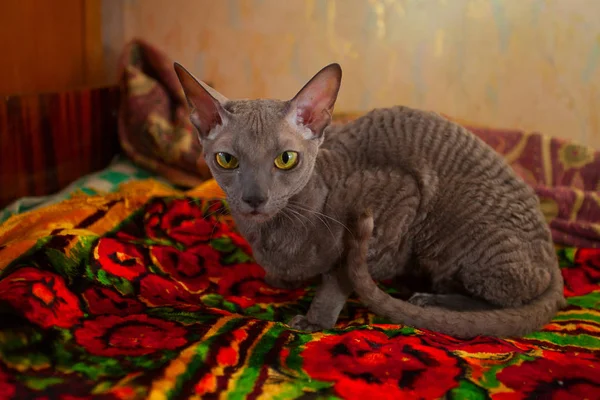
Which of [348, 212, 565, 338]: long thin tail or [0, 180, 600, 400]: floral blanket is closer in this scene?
[0, 180, 600, 400]: floral blanket

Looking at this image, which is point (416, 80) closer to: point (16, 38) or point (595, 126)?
point (595, 126)

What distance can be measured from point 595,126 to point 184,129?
1.90 meters

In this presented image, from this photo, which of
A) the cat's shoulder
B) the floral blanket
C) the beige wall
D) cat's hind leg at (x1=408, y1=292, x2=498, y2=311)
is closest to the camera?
the floral blanket

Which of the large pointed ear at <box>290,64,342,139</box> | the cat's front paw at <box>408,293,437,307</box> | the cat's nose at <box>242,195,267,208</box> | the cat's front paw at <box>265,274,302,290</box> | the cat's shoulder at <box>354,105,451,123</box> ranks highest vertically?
the large pointed ear at <box>290,64,342,139</box>

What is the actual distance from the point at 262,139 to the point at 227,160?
0.09 metres

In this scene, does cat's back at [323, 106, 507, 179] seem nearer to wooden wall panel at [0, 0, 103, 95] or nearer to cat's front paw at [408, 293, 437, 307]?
cat's front paw at [408, 293, 437, 307]

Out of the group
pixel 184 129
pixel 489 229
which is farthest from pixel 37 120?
pixel 489 229

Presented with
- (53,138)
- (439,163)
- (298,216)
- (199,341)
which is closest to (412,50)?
(439,163)

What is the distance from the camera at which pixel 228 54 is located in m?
2.57

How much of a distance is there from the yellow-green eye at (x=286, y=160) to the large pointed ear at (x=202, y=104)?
155 mm

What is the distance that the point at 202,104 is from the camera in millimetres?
1143

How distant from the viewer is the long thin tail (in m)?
1.14

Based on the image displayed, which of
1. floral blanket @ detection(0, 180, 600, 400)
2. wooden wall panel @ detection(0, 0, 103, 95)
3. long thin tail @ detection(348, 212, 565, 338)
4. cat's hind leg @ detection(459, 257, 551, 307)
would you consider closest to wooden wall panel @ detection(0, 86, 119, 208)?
wooden wall panel @ detection(0, 0, 103, 95)

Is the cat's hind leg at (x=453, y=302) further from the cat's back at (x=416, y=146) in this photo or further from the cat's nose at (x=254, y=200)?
the cat's nose at (x=254, y=200)
